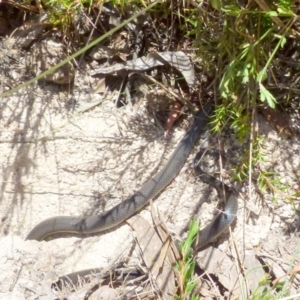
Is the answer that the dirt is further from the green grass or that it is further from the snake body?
the green grass

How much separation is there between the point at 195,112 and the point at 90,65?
2.06ft

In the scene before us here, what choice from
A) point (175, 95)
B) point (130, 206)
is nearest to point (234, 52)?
point (175, 95)

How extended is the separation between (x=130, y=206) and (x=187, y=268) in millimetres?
470

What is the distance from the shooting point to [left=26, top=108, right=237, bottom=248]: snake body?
119 inches

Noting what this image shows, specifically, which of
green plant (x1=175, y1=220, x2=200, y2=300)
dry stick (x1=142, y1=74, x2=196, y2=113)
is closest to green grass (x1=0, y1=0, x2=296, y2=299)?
green plant (x1=175, y1=220, x2=200, y2=300)

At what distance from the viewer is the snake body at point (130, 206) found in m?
3.03

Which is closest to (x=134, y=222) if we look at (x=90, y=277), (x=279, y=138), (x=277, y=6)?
(x=90, y=277)

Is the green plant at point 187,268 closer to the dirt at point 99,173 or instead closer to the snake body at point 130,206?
the dirt at point 99,173

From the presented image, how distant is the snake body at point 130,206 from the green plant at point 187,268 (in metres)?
0.34

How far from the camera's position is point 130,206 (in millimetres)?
3035

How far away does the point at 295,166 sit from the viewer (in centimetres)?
300

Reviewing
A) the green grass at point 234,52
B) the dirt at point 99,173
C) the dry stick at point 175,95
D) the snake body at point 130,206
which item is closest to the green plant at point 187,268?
the green grass at point 234,52

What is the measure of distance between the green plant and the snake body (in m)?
0.34

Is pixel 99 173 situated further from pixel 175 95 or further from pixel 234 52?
pixel 234 52
